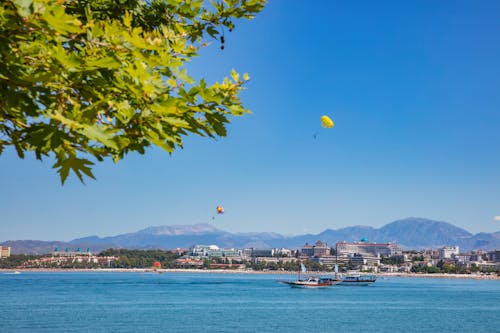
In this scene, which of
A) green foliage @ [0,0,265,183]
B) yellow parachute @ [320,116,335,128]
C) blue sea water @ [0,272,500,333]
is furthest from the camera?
blue sea water @ [0,272,500,333]

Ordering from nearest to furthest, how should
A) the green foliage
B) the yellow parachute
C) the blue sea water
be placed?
the green foliage, the yellow parachute, the blue sea water

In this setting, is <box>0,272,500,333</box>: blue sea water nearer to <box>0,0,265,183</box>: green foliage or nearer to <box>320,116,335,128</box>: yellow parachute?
<box>320,116,335,128</box>: yellow parachute

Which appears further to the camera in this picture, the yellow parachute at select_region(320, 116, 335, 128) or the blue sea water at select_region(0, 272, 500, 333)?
the blue sea water at select_region(0, 272, 500, 333)

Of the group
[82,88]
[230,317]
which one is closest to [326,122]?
[82,88]

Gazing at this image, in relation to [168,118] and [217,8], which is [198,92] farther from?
[217,8]

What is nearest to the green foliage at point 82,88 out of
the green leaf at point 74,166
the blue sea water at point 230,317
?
the green leaf at point 74,166

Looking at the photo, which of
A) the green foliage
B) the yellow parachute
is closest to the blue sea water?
the yellow parachute

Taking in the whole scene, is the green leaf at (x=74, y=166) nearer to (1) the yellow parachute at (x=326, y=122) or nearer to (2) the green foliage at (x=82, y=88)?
(2) the green foliage at (x=82, y=88)

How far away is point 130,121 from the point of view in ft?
9.36

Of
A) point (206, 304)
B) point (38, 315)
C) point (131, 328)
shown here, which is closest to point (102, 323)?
point (131, 328)

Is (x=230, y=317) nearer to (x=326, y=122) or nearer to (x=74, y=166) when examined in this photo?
(x=326, y=122)

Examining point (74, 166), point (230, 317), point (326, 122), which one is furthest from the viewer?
point (230, 317)

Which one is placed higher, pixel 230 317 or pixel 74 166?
pixel 74 166

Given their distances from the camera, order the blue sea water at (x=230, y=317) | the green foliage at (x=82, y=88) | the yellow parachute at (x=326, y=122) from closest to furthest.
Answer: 1. the green foliage at (x=82, y=88)
2. the yellow parachute at (x=326, y=122)
3. the blue sea water at (x=230, y=317)
